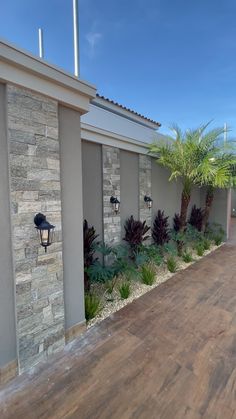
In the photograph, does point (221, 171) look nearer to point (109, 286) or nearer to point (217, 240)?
point (217, 240)

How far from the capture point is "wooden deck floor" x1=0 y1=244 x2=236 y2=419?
2.13m

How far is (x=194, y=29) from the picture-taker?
605cm

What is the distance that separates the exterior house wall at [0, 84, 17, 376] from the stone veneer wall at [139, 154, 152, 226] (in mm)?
4627

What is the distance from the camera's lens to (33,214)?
2598 millimetres

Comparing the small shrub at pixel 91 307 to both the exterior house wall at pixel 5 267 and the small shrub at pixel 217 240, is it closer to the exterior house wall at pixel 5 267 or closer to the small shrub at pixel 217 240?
the exterior house wall at pixel 5 267

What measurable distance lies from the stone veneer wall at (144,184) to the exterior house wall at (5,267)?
463 cm

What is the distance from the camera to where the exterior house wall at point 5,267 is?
92.0 inches

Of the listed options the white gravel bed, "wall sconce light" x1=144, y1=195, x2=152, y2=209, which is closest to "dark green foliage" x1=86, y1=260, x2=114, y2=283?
the white gravel bed

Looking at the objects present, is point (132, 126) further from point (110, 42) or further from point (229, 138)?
point (229, 138)

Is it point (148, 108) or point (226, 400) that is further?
point (148, 108)

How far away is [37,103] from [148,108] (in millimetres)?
8446

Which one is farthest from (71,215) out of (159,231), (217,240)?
(217,240)

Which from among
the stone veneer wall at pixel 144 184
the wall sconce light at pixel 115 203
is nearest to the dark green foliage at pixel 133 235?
the stone veneer wall at pixel 144 184

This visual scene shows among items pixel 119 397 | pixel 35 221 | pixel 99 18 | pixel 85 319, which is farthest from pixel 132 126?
pixel 119 397
